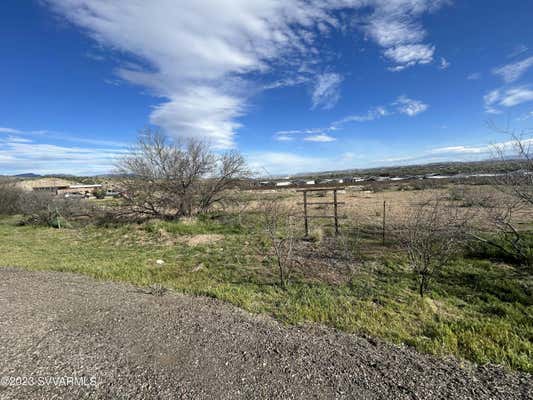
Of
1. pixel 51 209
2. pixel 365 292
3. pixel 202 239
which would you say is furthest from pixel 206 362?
pixel 51 209

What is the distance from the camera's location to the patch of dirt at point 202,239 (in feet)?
33.2

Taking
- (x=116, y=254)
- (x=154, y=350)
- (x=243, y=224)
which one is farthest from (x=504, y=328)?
(x=243, y=224)

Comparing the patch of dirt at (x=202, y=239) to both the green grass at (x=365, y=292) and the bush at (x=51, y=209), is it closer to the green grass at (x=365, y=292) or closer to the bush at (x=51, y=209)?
the green grass at (x=365, y=292)

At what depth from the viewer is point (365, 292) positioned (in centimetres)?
486

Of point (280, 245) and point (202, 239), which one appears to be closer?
point (280, 245)

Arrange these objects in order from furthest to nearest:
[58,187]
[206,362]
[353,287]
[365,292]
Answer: [58,187] → [353,287] → [365,292] → [206,362]

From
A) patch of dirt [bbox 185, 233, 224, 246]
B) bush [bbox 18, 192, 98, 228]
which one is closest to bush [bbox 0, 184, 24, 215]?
bush [bbox 18, 192, 98, 228]

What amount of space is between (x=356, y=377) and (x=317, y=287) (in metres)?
2.71

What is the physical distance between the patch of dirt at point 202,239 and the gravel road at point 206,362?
6.18 metres

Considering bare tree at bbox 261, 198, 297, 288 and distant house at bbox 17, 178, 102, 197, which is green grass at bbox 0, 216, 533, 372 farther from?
distant house at bbox 17, 178, 102, 197

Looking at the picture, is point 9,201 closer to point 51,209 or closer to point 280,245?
point 51,209

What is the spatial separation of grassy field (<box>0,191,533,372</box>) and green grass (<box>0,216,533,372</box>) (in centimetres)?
2

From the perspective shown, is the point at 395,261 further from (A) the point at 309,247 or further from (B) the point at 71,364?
(B) the point at 71,364

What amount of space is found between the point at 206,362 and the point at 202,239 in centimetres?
832
